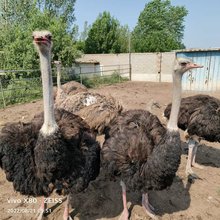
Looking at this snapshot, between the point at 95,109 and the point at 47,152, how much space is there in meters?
2.14

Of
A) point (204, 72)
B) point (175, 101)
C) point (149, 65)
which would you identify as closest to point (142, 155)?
point (175, 101)

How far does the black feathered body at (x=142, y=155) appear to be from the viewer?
9.64 feet

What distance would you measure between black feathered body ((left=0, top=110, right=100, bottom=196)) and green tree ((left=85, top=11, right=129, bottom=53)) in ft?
88.1

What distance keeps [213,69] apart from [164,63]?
23.2ft

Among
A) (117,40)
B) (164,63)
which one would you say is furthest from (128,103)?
(117,40)

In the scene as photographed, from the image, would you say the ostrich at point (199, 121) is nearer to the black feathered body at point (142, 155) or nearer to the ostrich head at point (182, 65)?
the black feathered body at point (142, 155)

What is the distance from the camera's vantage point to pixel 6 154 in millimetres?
2910

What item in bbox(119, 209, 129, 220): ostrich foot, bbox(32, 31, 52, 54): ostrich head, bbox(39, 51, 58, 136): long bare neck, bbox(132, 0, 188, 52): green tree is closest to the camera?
bbox(32, 31, 52, 54): ostrich head

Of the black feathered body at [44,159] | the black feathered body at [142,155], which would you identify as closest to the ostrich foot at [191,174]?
the black feathered body at [142,155]

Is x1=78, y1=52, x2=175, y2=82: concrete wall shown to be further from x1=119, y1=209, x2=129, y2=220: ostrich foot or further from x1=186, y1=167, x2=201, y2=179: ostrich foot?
x1=119, y1=209, x2=129, y2=220: ostrich foot

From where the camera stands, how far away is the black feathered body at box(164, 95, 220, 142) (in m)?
4.33

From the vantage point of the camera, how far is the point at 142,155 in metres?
3.12

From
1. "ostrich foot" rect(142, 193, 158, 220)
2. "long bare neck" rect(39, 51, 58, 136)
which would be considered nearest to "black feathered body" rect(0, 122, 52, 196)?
"long bare neck" rect(39, 51, 58, 136)

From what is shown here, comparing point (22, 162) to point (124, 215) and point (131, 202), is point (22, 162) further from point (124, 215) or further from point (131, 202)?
point (131, 202)
